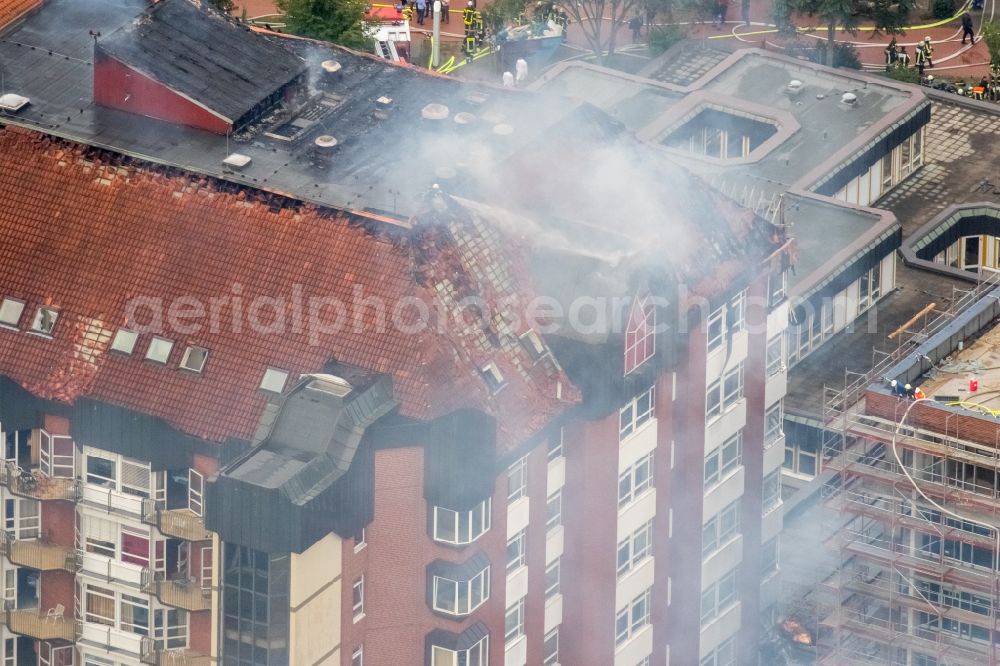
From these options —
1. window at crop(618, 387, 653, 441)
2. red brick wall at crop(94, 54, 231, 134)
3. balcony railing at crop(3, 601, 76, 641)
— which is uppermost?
red brick wall at crop(94, 54, 231, 134)

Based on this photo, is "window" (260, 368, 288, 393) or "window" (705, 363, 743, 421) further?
"window" (705, 363, 743, 421)

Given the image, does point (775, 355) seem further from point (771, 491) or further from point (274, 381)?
point (274, 381)

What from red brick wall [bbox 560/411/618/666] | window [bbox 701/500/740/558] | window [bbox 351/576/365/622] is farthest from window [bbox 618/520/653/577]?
window [bbox 351/576/365/622]

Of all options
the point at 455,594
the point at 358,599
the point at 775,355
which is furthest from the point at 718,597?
the point at 358,599

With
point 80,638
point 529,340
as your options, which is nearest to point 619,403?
point 529,340

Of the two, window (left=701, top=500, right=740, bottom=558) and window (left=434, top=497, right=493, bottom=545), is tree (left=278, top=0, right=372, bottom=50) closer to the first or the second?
window (left=701, top=500, right=740, bottom=558)

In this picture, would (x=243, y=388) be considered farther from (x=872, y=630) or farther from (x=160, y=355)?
(x=872, y=630)

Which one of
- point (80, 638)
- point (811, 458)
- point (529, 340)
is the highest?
point (529, 340)
